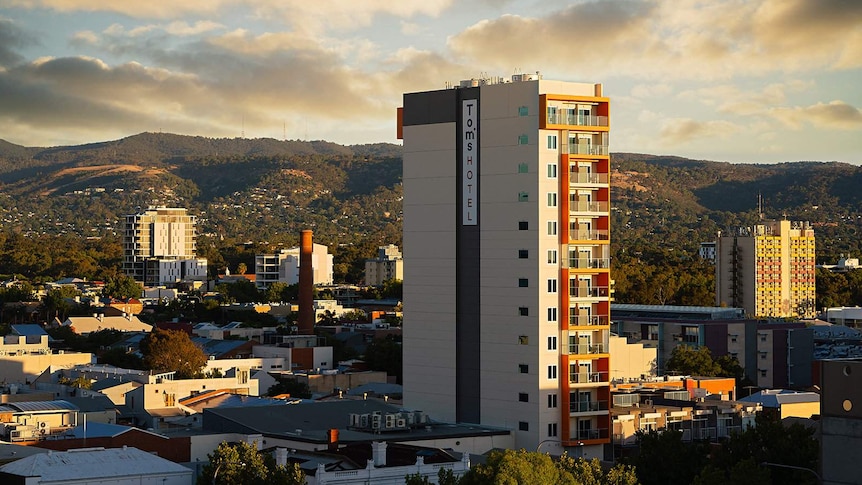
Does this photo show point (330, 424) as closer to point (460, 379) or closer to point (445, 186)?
point (460, 379)

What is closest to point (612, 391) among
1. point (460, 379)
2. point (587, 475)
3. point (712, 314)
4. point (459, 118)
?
point (460, 379)

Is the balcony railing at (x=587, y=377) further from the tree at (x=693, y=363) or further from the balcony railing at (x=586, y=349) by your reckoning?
the tree at (x=693, y=363)

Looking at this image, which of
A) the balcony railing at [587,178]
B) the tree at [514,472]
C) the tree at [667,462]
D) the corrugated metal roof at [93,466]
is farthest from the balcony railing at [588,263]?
the corrugated metal roof at [93,466]

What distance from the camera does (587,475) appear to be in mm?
62562

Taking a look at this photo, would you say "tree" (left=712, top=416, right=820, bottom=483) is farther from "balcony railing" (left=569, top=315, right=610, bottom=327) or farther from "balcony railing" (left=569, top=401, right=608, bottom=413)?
"balcony railing" (left=569, top=315, right=610, bottom=327)

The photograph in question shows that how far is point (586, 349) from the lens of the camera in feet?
266

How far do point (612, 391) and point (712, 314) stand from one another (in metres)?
61.9

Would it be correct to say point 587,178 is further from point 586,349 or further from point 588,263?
point 586,349

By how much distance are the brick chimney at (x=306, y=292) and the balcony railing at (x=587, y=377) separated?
7509 cm

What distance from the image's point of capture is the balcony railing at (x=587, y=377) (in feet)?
264

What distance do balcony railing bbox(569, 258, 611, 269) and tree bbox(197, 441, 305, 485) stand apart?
82.9 feet

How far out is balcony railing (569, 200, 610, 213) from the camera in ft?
266

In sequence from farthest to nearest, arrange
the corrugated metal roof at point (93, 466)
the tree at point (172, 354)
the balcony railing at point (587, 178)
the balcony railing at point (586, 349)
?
the tree at point (172, 354), the balcony railing at point (587, 178), the balcony railing at point (586, 349), the corrugated metal roof at point (93, 466)

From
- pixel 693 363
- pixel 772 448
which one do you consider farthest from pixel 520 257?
pixel 693 363
